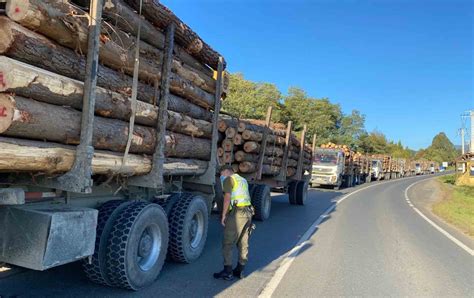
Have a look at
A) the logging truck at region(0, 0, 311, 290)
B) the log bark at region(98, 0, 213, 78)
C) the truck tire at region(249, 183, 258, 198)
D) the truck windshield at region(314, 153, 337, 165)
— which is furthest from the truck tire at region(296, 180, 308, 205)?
the truck windshield at region(314, 153, 337, 165)

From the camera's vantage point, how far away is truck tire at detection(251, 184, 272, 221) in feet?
38.2

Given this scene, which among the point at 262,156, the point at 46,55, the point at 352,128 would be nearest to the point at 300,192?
the point at 262,156

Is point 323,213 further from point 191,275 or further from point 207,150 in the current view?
point 191,275

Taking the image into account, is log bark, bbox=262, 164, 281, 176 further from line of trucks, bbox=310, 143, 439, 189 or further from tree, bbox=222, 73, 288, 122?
tree, bbox=222, 73, 288, 122

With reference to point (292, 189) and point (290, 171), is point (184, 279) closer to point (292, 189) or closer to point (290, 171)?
point (290, 171)

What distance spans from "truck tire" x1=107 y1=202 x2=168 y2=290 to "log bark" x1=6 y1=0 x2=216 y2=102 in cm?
167

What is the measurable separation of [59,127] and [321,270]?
463 cm

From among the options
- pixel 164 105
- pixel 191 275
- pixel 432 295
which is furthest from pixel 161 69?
pixel 432 295

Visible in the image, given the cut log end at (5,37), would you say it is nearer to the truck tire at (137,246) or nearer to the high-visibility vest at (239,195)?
the truck tire at (137,246)

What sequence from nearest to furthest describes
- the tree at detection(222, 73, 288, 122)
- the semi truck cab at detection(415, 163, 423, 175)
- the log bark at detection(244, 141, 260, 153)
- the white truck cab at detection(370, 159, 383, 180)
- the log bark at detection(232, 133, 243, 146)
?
the log bark at detection(232, 133, 243, 146) < the log bark at detection(244, 141, 260, 153) < the tree at detection(222, 73, 288, 122) < the white truck cab at detection(370, 159, 383, 180) < the semi truck cab at detection(415, 163, 423, 175)

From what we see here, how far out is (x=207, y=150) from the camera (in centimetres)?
780

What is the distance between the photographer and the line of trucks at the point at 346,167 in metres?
28.3

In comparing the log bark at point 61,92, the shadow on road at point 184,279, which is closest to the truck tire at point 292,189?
the shadow on road at point 184,279

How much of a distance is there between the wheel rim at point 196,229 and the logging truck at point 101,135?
21 millimetres
